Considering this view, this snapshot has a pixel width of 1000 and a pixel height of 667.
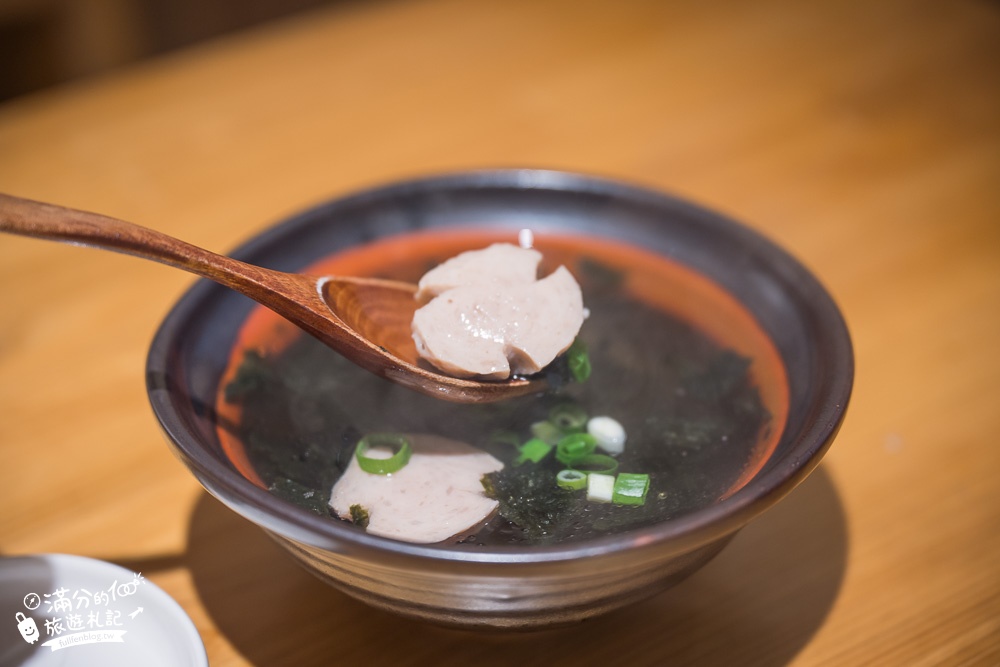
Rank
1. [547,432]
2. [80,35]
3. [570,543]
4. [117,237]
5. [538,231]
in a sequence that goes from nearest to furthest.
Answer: [570,543]
[117,237]
[547,432]
[538,231]
[80,35]

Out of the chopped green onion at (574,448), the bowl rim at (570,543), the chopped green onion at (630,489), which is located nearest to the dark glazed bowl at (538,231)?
the bowl rim at (570,543)

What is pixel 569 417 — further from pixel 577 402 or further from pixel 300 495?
pixel 300 495

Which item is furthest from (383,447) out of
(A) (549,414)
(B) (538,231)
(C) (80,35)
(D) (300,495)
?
(C) (80,35)

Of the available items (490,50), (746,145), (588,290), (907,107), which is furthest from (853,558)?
(490,50)

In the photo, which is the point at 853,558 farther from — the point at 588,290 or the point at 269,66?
the point at 269,66

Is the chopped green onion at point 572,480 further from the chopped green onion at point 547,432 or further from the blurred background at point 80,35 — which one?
the blurred background at point 80,35

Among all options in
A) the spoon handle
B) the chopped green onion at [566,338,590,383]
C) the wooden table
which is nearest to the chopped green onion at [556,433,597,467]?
the chopped green onion at [566,338,590,383]
